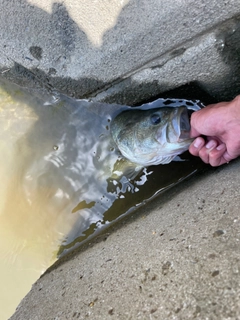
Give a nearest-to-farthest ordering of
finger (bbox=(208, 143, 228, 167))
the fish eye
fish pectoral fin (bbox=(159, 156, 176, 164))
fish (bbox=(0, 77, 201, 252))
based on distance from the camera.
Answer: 1. finger (bbox=(208, 143, 228, 167))
2. the fish eye
3. fish pectoral fin (bbox=(159, 156, 176, 164))
4. fish (bbox=(0, 77, 201, 252))

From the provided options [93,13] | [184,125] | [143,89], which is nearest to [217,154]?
[184,125]

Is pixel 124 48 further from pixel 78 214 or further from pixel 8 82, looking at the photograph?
pixel 78 214

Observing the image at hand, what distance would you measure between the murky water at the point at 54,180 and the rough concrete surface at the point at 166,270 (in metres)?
0.43

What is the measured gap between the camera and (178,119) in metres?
1.95

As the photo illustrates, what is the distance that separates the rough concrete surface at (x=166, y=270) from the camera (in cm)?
110

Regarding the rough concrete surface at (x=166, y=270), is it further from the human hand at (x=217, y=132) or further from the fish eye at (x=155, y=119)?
the fish eye at (x=155, y=119)

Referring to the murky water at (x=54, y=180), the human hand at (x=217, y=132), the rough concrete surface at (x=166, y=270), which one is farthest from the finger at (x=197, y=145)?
the murky water at (x=54, y=180)

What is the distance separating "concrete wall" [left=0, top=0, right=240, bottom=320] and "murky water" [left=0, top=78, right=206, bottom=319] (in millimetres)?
243

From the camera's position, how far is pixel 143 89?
2014 mm

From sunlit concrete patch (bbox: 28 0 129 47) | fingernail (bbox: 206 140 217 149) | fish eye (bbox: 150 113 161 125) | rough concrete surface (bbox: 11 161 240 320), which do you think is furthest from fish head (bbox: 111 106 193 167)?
sunlit concrete patch (bbox: 28 0 129 47)

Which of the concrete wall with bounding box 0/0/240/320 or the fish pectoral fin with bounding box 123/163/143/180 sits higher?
the concrete wall with bounding box 0/0/240/320

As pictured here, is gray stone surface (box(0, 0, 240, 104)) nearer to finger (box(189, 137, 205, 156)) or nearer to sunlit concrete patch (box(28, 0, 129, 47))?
sunlit concrete patch (box(28, 0, 129, 47))

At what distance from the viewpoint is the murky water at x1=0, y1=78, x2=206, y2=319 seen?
7.73 feet

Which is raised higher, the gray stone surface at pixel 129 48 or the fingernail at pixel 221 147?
the gray stone surface at pixel 129 48
